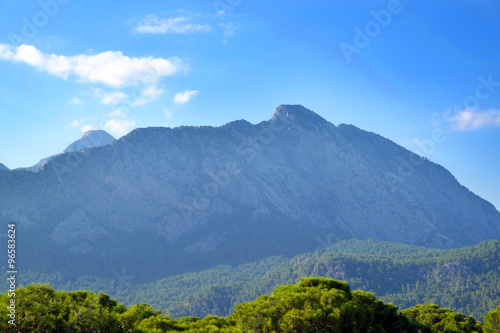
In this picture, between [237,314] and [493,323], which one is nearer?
[237,314]

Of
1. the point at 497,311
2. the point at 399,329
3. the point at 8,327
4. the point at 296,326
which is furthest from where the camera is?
the point at 497,311

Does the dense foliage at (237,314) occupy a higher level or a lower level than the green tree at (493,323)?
higher

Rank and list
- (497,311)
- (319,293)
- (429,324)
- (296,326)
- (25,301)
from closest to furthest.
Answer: (25,301) < (296,326) < (319,293) < (497,311) < (429,324)

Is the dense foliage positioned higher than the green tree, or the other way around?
the dense foliage

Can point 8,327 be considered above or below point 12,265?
below

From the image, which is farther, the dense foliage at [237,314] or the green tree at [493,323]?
the green tree at [493,323]

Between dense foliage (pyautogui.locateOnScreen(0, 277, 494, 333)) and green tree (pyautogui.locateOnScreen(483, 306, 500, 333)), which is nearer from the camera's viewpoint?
dense foliage (pyautogui.locateOnScreen(0, 277, 494, 333))

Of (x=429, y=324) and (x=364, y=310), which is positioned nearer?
(x=364, y=310)

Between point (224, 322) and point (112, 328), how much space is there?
20647 mm

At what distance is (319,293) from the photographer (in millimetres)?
54219

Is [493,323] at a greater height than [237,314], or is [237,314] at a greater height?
[237,314]

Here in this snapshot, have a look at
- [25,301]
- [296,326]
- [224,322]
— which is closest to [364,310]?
[296,326]

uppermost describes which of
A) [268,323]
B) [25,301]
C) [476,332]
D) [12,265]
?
[12,265]

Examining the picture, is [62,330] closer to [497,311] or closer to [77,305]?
[77,305]
